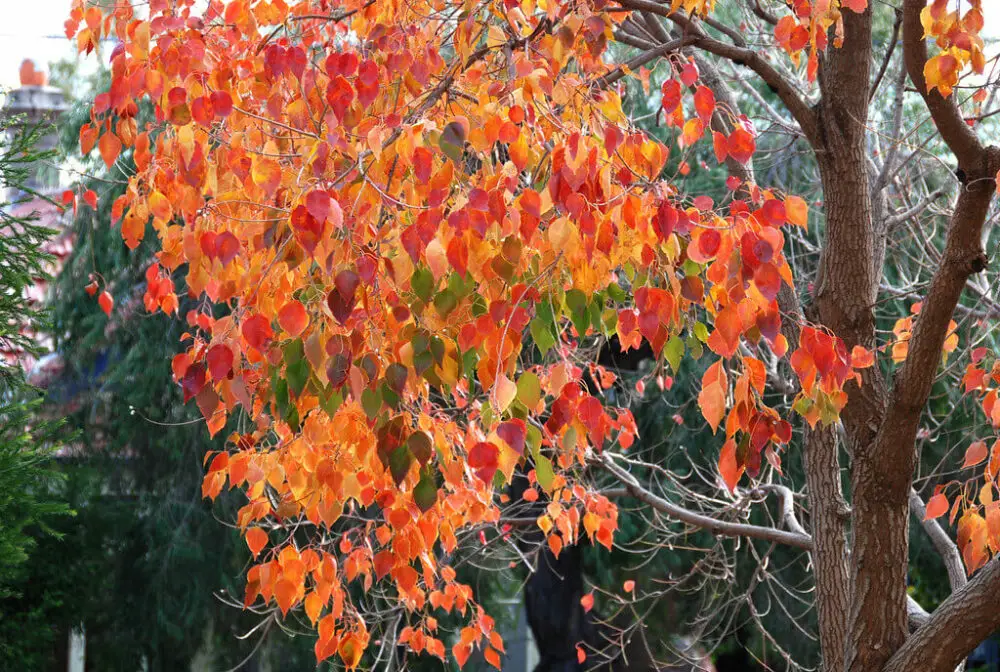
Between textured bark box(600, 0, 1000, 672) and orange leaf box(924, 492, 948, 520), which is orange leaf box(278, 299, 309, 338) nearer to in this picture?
textured bark box(600, 0, 1000, 672)

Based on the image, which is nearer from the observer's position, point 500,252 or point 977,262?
point 500,252

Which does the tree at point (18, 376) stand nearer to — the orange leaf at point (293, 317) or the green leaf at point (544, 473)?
the orange leaf at point (293, 317)

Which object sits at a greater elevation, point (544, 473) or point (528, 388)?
point (528, 388)

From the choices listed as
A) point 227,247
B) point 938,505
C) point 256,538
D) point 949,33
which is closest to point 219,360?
point 227,247

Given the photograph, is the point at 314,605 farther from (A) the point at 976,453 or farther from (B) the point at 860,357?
(A) the point at 976,453

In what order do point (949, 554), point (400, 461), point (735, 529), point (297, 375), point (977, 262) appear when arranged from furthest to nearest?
point (735, 529), point (949, 554), point (977, 262), point (297, 375), point (400, 461)

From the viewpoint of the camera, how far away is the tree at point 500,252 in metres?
2.29

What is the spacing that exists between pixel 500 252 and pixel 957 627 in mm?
1694

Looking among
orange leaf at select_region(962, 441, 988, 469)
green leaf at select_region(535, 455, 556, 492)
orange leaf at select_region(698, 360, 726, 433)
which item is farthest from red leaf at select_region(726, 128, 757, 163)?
orange leaf at select_region(962, 441, 988, 469)

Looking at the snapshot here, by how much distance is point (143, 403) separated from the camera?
8875 millimetres

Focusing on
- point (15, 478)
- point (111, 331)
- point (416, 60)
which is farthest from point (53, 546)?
point (416, 60)

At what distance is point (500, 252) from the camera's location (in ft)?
7.80

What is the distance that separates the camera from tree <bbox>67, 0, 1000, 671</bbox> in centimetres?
229

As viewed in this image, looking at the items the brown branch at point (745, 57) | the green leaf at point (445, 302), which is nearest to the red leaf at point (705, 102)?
the brown branch at point (745, 57)
